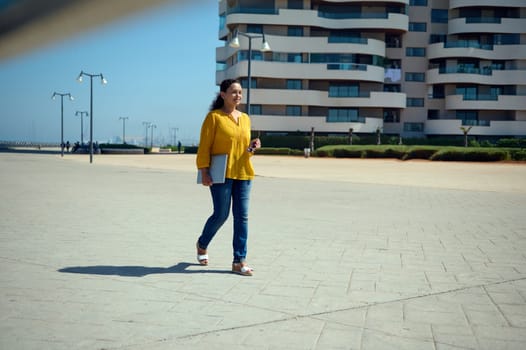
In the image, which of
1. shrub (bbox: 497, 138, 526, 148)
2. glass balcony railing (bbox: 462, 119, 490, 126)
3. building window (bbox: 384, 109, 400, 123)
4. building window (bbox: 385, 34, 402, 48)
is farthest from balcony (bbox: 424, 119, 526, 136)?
building window (bbox: 385, 34, 402, 48)

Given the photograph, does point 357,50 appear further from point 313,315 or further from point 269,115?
point 313,315

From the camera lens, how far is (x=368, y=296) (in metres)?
5.05

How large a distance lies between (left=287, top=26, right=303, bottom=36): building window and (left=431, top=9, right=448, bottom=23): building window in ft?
55.9

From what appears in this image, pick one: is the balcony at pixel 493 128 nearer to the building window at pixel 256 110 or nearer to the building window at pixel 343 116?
the building window at pixel 343 116

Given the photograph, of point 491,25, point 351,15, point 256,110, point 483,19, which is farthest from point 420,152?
point 483,19

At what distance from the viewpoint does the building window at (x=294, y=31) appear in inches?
2409

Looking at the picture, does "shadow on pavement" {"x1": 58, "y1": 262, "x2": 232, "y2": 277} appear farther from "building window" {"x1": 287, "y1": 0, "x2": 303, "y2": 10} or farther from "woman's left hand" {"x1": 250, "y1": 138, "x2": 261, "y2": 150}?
"building window" {"x1": 287, "y1": 0, "x2": 303, "y2": 10}

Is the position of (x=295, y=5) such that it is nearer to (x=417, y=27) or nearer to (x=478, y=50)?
(x=417, y=27)

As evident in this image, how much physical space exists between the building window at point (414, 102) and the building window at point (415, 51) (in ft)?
17.1

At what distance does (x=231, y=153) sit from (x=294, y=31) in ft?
190

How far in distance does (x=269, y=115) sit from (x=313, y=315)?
56.9 meters

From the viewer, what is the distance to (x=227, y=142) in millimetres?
5676

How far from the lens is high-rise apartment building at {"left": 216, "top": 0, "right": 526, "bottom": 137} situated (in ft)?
198

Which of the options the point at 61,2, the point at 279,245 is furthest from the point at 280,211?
the point at 61,2
